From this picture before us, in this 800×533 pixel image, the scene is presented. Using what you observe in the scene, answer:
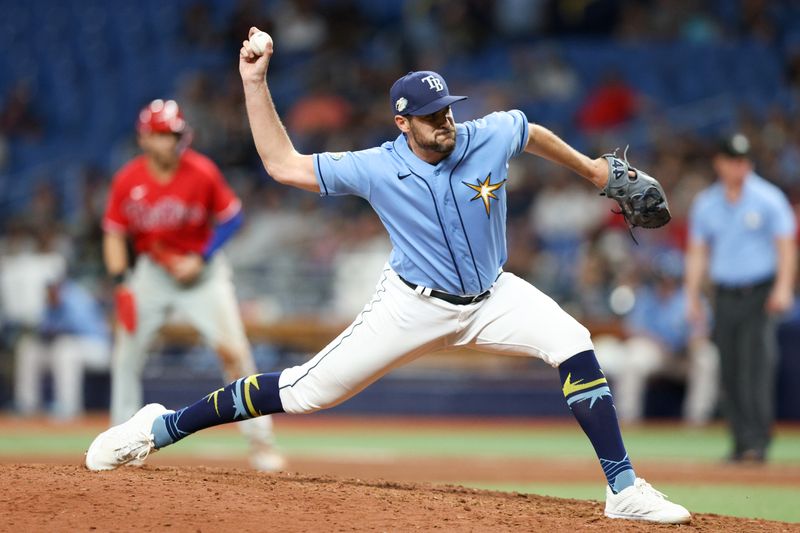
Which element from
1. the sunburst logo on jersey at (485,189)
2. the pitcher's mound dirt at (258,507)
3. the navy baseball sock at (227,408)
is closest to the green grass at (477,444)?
the pitcher's mound dirt at (258,507)

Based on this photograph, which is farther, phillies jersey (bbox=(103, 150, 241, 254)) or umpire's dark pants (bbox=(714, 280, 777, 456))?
umpire's dark pants (bbox=(714, 280, 777, 456))

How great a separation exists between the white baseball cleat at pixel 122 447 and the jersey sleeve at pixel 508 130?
218cm

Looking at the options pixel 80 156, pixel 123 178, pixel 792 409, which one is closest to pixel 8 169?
pixel 80 156

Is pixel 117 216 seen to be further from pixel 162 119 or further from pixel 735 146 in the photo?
pixel 735 146

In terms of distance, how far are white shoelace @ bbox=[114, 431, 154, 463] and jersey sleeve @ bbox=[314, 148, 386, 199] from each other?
1.52m

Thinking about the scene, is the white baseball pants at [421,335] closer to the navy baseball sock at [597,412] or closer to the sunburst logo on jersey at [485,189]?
the navy baseball sock at [597,412]

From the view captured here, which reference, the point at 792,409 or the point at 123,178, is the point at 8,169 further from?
the point at 792,409

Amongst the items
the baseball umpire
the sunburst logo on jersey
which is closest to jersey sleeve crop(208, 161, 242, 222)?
the baseball umpire

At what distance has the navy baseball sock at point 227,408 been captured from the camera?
19.4 ft

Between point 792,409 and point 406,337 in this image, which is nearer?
point 406,337

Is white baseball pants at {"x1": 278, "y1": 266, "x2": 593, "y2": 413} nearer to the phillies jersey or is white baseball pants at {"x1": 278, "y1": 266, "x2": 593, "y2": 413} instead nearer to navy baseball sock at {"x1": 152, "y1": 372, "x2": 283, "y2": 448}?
navy baseball sock at {"x1": 152, "y1": 372, "x2": 283, "y2": 448}

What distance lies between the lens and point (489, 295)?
5.84 meters

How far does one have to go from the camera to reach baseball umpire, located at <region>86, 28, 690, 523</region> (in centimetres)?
564

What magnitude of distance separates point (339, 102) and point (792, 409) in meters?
7.76
